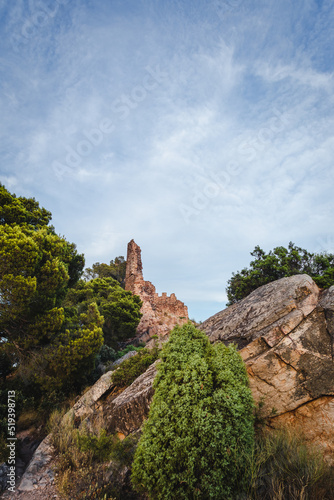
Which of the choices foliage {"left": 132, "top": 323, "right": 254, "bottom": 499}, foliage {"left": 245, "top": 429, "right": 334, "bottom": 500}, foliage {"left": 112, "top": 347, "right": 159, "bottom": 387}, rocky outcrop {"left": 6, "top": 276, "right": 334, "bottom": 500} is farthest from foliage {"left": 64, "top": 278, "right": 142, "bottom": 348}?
foliage {"left": 245, "top": 429, "right": 334, "bottom": 500}

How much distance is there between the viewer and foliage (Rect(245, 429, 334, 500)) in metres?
3.02

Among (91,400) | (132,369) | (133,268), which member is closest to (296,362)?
(132,369)

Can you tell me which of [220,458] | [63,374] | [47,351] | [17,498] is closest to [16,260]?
[47,351]

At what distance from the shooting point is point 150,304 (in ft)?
83.8

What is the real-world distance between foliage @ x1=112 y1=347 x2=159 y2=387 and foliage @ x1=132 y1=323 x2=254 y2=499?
4.50 metres

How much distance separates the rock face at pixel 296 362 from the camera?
14.8 ft

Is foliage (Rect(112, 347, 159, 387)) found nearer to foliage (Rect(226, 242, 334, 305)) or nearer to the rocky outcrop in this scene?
the rocky outcrop

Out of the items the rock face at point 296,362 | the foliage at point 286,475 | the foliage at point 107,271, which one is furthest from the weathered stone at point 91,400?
the foliage at point 107,271

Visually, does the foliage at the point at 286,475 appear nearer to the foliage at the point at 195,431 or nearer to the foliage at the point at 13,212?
the foliage at the point at 195,431

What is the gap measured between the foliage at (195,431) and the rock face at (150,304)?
64.8 ft

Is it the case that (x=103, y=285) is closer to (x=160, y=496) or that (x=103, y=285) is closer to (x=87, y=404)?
(x=87, y=404)

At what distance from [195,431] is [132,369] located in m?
5.22

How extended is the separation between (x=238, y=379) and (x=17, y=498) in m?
5.07

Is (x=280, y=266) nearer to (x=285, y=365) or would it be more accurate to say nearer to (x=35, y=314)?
(x=285, y=365)
